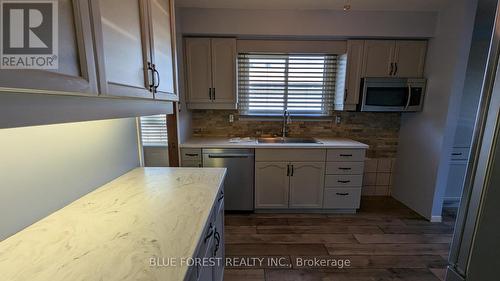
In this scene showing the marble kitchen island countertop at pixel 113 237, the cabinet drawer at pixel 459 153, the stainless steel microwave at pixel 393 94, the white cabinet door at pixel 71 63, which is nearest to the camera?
the white cabinet door at pixel 71 63

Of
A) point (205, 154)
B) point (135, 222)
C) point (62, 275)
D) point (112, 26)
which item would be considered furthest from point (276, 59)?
point (62, 275)

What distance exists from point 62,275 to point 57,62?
2.17 ft

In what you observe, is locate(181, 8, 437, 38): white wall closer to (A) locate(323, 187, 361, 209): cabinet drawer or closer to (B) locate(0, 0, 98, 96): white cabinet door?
(A) locate(323, 187, 361, 209): cabinet drawer

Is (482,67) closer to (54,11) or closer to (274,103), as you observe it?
(274,103)

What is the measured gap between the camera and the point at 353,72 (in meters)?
2.83

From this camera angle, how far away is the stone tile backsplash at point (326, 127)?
10.4 ft

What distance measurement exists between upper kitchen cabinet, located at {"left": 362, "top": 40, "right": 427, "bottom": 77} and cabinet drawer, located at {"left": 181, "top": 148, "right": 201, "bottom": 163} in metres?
2.28

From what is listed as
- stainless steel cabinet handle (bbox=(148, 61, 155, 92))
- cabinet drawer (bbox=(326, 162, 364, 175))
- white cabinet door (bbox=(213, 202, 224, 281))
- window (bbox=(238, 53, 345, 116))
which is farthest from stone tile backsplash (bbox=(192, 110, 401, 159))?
stainless steel cabinet handle (bbox=(148, 61, 155, 92))

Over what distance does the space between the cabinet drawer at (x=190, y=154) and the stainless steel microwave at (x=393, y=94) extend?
7.00 ft

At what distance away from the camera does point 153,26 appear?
1273mm

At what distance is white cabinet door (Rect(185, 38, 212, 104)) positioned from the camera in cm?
273

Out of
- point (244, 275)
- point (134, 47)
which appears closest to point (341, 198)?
point (244, 275)

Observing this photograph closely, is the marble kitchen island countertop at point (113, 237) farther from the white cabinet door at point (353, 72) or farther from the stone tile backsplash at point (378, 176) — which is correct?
the stone tile backsplash at point (378, 176)

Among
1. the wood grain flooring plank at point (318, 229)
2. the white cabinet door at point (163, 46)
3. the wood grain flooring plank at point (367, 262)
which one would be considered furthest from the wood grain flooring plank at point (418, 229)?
the white cabinet door at point (163, 46)
